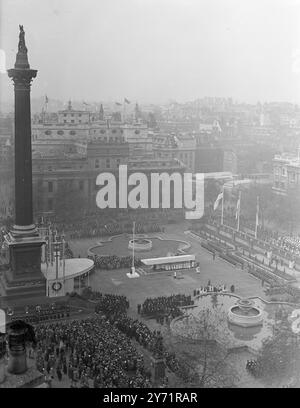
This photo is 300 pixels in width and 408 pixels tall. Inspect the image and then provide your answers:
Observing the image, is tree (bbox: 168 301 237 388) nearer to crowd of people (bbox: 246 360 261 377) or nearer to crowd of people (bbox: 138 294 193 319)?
crowd of people (bbox: 246 360 261 377)

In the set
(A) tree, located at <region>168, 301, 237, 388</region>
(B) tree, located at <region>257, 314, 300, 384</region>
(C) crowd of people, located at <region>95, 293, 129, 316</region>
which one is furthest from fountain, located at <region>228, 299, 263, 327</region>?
(B) tree, located at <region>257, 314, 300, 384</region>

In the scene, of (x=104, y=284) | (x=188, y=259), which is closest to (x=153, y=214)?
(x=188, y=259)

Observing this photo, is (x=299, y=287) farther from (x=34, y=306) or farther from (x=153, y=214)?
(x=153, y=214)

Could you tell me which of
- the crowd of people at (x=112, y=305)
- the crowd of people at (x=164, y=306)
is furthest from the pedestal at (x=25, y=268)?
the crowd of people at (x=164, y=306)

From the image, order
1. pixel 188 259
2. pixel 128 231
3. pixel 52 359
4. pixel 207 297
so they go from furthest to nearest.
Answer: pixel 128 231
pixel 188 259
pixel 207 297
pixel 52 359

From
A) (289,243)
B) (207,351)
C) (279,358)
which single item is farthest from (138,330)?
(289,243)

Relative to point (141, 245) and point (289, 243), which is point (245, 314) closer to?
point (289, 243)
